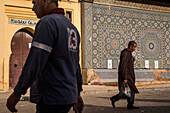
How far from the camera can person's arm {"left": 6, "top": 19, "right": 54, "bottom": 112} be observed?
1653 mm

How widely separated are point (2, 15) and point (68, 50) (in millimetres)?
9810

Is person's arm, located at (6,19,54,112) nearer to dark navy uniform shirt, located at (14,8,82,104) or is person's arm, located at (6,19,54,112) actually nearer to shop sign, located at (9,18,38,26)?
dark navy uniform shirt, located at (14,8,82,104)

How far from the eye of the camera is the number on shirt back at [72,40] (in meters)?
1.81

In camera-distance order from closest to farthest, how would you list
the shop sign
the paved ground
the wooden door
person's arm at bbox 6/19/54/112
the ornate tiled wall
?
person's arm at bbox 6/19/54/112, the paved ground, the shop sign, the wooden door, the ornate tiled wall

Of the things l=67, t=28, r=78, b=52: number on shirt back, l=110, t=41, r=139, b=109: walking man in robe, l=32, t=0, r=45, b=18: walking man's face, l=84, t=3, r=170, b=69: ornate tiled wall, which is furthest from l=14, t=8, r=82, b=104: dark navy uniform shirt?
l=84, t=3, r=170, b=69: ornate tiled wall

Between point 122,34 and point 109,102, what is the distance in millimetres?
7010

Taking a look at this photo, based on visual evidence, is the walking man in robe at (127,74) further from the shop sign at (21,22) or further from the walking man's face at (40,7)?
the shop sign at (21,22)

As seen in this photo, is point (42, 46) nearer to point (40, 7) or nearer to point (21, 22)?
point (40, 7)

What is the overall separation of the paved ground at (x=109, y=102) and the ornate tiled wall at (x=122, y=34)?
99.3 inches

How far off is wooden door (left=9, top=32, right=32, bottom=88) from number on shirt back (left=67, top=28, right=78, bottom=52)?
32.3 feet

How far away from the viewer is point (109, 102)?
23.7 feet

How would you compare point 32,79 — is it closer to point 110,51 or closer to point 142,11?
point 110,51

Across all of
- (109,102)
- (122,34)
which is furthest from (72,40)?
(122,34)

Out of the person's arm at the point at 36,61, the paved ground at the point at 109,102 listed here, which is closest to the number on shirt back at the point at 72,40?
the person's arm at the point at 36,61
